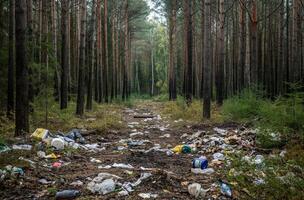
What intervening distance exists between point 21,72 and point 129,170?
4.12m

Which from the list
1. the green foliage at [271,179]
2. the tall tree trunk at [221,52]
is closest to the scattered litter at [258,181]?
the green foliage at [271,179]

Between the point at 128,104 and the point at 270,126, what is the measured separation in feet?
63.4

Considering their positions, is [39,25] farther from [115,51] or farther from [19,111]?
[115,51]

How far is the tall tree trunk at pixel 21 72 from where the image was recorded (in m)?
8.37

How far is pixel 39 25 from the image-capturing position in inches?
613

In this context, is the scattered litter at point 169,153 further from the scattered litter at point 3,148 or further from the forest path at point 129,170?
the scattered litter at point 3,148

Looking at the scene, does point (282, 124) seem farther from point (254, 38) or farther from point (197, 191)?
point (254, 38)

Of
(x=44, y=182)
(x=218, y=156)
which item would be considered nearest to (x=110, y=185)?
(x=44, y=182)

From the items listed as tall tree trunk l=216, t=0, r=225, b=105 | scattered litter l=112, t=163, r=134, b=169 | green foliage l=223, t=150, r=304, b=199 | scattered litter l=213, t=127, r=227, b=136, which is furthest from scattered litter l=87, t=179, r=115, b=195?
tall tree trunk l=216, t=0, r=225, b=105

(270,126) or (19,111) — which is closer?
(270,126)

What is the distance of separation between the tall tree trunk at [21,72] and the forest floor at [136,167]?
1.13 meters

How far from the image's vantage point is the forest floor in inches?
188

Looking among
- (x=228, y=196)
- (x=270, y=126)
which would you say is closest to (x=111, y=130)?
(x=270, y=126)

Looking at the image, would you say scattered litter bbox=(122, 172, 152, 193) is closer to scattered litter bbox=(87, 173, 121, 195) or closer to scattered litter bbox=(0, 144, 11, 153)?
scattered litter bbox=(87, 173, 121, 195)
